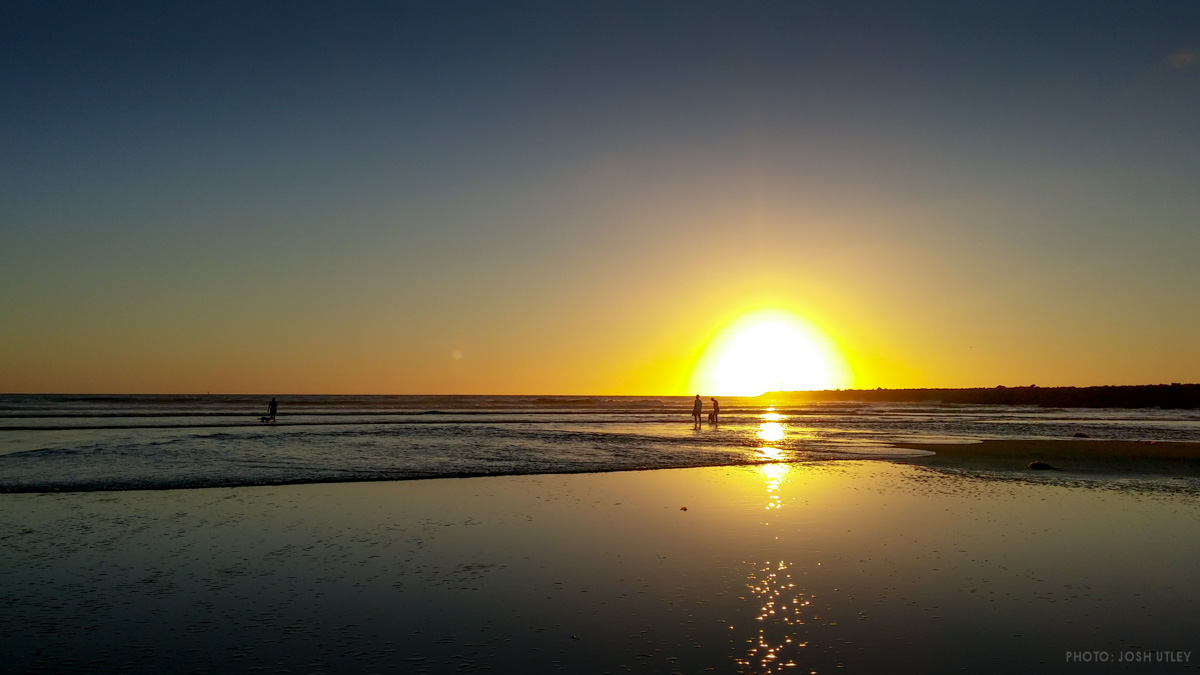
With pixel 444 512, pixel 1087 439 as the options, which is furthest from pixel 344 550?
pixel 1087 439

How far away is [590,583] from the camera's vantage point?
33.2 ft

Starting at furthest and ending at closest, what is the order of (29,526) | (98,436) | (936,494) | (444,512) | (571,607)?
(98,436) → (936,494) → (444,512) → (29,526) → (571,607)

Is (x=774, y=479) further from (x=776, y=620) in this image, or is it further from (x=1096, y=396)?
A: (x=1096, y=396)

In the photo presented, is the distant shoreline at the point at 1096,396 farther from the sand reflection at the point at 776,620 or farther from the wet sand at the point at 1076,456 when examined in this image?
the sand reflection at the point at 776,620

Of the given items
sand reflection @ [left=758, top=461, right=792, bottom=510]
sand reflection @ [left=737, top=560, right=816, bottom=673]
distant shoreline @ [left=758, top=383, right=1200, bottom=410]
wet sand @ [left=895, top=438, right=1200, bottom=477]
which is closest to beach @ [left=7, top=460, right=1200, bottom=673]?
sand reflection @ [left=737, top=560, right=816, bottom=673]

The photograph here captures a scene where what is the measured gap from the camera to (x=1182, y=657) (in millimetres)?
7523

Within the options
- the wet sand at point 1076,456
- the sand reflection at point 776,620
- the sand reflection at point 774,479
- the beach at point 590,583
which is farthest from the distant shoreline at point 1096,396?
the sand reflection at point 776,620

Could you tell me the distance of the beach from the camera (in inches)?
295

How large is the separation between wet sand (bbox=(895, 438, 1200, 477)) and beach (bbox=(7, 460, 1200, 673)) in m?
8.38

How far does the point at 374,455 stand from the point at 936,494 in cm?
2024

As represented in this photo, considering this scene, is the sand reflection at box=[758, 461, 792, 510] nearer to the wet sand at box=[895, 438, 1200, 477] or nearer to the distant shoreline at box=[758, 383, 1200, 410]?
the wet sand at box=[895, 438, 1200, 477]

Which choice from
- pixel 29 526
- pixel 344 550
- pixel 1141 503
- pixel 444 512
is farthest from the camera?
pixel 1141 503

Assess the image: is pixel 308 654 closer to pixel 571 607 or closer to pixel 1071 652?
pixel 571 607

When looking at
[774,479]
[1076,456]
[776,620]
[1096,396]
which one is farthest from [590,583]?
[1096,396]
